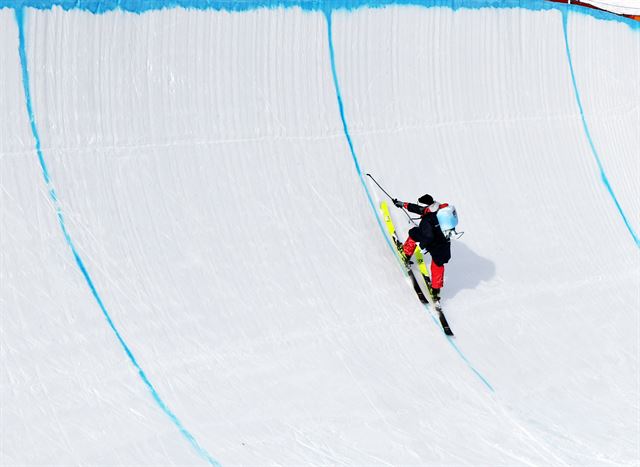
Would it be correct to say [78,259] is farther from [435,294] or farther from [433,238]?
[435,294]

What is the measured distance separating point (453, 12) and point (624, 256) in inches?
107

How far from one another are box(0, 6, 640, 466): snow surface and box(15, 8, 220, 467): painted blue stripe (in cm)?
1

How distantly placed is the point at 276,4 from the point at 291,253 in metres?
2.15

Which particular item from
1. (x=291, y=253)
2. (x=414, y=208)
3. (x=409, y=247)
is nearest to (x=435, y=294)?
(x=409, y=247)

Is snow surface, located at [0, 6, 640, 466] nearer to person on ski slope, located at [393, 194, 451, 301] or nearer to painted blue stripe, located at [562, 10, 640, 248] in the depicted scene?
painted blue stripe, located at [562, 10, 640, 248]

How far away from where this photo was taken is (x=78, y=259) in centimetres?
595

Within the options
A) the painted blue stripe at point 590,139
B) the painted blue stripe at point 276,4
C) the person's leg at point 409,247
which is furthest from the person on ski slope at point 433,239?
the painted blue stripe at point 590,139

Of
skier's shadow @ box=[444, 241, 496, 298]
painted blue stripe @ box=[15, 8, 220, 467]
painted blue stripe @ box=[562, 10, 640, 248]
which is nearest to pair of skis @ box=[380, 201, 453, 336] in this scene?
skier's shadow @ box=[444, 241, 496, 298]

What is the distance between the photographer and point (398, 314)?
6.78 m

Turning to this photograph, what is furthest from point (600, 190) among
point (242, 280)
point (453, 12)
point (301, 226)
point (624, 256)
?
point (242, 280)

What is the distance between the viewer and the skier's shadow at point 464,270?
7.45 metres

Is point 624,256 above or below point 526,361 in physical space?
above

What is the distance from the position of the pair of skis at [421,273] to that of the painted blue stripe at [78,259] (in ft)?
7.46

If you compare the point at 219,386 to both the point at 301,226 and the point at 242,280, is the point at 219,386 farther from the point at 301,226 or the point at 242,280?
the point at 301,226
